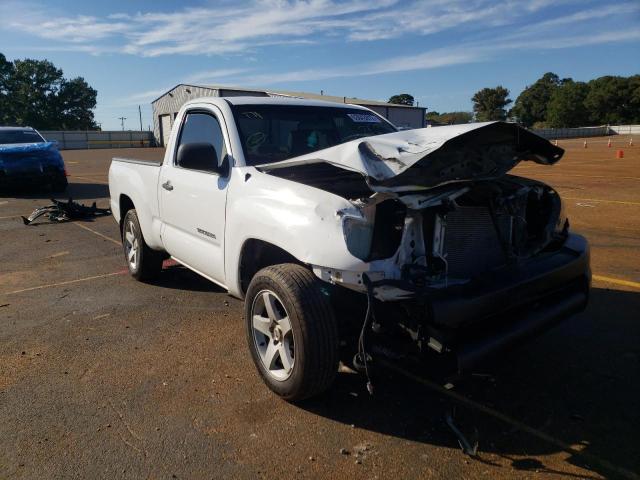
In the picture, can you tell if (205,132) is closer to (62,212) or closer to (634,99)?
(62,212)

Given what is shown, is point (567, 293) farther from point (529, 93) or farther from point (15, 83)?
point (529, 93)

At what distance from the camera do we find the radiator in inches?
119

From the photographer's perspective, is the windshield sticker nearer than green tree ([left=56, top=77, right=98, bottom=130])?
Yes

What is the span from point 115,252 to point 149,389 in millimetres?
4376

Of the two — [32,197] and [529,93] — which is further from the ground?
[529,93]

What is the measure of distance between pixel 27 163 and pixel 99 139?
4585 centimetres

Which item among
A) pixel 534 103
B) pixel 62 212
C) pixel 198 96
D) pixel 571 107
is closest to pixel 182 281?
pixel 62 212

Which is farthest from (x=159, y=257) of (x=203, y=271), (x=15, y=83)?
(x=15, y=83)

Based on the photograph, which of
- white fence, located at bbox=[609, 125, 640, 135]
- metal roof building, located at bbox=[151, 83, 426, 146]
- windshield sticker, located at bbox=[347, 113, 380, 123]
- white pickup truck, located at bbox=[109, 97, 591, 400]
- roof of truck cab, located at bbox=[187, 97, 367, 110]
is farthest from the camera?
white fence, located at bbox=[609, 125, 640, 135]

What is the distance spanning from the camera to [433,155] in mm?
2986

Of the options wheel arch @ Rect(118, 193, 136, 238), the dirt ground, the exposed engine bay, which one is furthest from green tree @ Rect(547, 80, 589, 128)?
the exposed engine bay

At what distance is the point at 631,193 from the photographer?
11.2 meters

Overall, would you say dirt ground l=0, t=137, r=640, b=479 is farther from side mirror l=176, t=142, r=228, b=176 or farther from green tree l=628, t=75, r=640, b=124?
green tree l=628, t=75, r=640, b=124

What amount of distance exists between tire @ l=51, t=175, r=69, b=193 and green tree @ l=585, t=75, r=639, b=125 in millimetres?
90055
